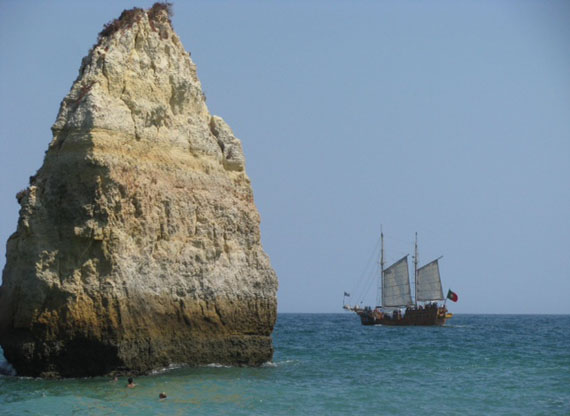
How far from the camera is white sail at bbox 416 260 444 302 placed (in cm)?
7900

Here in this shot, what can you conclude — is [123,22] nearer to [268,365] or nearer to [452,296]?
[268,365]

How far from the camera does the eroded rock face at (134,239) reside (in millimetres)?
18844

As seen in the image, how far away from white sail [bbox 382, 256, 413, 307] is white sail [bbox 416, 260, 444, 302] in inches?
73.9

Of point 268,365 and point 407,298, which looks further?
point 407,298

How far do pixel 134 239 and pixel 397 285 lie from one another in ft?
211

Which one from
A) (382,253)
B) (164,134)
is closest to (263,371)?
(164,134)

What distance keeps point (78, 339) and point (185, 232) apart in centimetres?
397

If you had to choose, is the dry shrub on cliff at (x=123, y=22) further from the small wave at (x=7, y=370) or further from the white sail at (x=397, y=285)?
the white sail at (x=397, y=285)

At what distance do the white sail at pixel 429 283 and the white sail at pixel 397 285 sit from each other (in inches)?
73.9

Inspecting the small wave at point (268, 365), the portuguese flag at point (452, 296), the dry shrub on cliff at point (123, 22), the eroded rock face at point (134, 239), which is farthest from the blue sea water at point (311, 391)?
the portuguese flag at point (452, 296)

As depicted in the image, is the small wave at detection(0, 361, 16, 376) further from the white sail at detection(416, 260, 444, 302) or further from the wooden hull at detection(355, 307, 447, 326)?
the white sail at detection(416, 260, 444, 302)

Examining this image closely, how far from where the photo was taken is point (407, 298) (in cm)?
8056

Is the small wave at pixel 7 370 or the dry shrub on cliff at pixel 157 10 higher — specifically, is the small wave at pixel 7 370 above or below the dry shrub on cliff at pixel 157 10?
below

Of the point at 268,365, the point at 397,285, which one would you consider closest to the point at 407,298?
the point at 397,285
